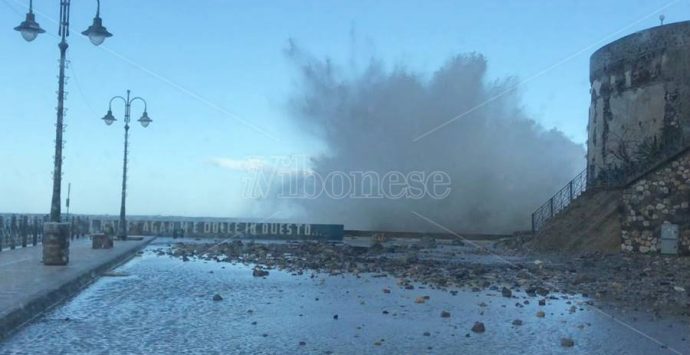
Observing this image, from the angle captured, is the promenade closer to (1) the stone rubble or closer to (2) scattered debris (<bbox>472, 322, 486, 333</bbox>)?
(1) the stone rubble

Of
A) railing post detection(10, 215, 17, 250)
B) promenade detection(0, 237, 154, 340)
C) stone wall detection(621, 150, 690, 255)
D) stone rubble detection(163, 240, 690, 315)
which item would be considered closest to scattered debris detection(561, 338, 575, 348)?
stone rubble detection(163, 240, 690, 315)

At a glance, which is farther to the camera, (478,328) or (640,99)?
(640,99)

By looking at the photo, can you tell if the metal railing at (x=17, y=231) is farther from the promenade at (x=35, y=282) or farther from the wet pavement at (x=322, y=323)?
the wet pavement at (x=322, y=323)

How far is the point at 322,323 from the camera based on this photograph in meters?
10.1

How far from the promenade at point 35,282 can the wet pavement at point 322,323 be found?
246mm

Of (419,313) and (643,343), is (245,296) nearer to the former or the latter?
(419,313)

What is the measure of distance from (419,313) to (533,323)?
1821 mm

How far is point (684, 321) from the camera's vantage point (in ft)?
35.0

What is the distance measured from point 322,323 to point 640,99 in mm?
25851

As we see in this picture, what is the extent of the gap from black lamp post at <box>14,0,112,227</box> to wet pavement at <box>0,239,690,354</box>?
3.78 m

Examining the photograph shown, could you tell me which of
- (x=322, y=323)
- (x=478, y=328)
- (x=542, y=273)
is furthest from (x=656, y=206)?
(x=322, y=323)

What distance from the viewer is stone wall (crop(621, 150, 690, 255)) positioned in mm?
25828

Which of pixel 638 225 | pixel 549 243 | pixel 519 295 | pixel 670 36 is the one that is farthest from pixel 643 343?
pixel 670 36

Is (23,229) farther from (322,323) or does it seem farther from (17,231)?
(322,323)
